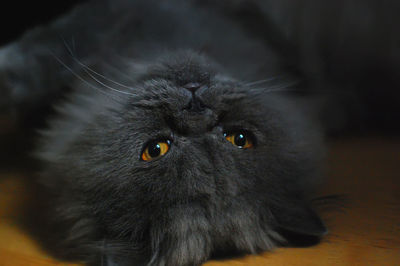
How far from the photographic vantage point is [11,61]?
1.72 meters

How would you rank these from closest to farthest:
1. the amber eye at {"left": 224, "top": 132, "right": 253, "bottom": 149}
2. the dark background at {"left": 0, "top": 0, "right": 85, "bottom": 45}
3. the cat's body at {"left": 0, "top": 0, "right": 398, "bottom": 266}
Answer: the cat's body at {"left": 0, "top": 0, "right": 398, "bottom": 266} → the amber eye at {"left": 224, "top": 132, "right": 253, "bottom": 149} → the dark background at {"left": 0, "top": 0, "right": 85, "bottom": 45}

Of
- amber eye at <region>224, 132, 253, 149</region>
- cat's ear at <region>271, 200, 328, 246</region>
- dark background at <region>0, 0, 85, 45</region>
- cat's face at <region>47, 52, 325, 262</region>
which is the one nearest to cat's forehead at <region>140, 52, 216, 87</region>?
cat's face at <region>47, 52, 325, 262</region>

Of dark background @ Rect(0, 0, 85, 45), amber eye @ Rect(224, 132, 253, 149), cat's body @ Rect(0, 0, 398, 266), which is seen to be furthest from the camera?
dark background @ Rect(0, 0, 85, 45)

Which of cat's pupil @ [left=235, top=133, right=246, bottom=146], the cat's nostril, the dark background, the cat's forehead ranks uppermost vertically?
the dark background

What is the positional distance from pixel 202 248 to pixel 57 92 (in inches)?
37.8

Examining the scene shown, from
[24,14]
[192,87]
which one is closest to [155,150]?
[192,87]

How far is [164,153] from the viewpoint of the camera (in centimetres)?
126

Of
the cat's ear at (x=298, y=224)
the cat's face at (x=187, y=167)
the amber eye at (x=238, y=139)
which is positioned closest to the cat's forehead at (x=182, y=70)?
the cat's face at (x=187, y=167)

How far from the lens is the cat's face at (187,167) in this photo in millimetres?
1213

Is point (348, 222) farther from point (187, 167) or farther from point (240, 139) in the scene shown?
point (187, 167)

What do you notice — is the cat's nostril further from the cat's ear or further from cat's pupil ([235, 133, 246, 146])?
the cat's ear

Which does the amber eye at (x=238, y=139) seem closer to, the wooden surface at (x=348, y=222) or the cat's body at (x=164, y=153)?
the cat's body at (x=164, y=153)

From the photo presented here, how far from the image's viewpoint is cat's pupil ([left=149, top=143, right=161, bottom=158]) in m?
1.25

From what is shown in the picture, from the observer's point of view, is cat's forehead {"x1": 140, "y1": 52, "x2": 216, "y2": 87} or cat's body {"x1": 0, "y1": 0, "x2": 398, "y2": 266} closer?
cat's body {"x1": 0, "y1": 0, "x2": 398, "y2": 266}
